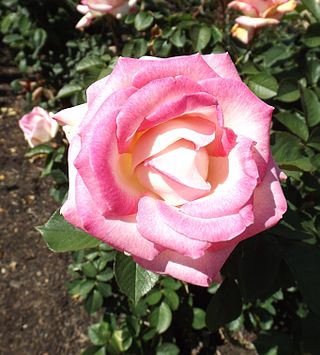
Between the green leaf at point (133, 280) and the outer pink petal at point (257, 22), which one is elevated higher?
the outer pink petal at point (257, 22)

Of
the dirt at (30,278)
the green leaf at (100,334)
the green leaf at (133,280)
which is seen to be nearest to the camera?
the green leaf at (133,280)

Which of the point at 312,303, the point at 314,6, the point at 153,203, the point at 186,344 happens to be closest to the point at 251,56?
the point at 314,6

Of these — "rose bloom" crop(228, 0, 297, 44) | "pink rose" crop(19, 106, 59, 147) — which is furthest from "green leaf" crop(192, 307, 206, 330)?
"rose bloom" crop(228, 0, 297, 44)

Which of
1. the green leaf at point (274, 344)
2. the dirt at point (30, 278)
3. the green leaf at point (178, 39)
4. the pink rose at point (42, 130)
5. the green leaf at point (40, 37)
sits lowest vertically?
the dirt at point (30, 278)

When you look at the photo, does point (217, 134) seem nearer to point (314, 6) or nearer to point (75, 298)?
point (314, 6)

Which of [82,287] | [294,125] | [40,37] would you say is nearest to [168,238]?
[294,125]

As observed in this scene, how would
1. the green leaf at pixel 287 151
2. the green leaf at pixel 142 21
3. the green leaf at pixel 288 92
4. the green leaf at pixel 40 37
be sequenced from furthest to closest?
the green leaf at pixel 40 37 < the green leaf at pixel 142 21 < the green leaf at pixel 288 92 < the green leaf at pixel 287 151

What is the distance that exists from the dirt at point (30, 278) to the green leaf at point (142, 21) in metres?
1.31

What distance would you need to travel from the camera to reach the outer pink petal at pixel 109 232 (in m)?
0.52

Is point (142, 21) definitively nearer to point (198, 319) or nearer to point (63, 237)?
point (63, 237)

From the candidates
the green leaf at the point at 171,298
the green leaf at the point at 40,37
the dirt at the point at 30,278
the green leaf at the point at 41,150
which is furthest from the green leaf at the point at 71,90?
the dirt at the point at 30,278

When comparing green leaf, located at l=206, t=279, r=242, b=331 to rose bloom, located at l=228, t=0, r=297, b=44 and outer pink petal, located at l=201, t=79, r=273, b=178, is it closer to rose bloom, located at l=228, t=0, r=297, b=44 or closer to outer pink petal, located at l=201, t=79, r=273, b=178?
outer pink petal, located at l=201, t=79, r=273, b=178

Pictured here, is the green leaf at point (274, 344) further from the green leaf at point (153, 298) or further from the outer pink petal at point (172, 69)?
the outer pink petal at point (172, 69)

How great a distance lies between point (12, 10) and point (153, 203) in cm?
240
